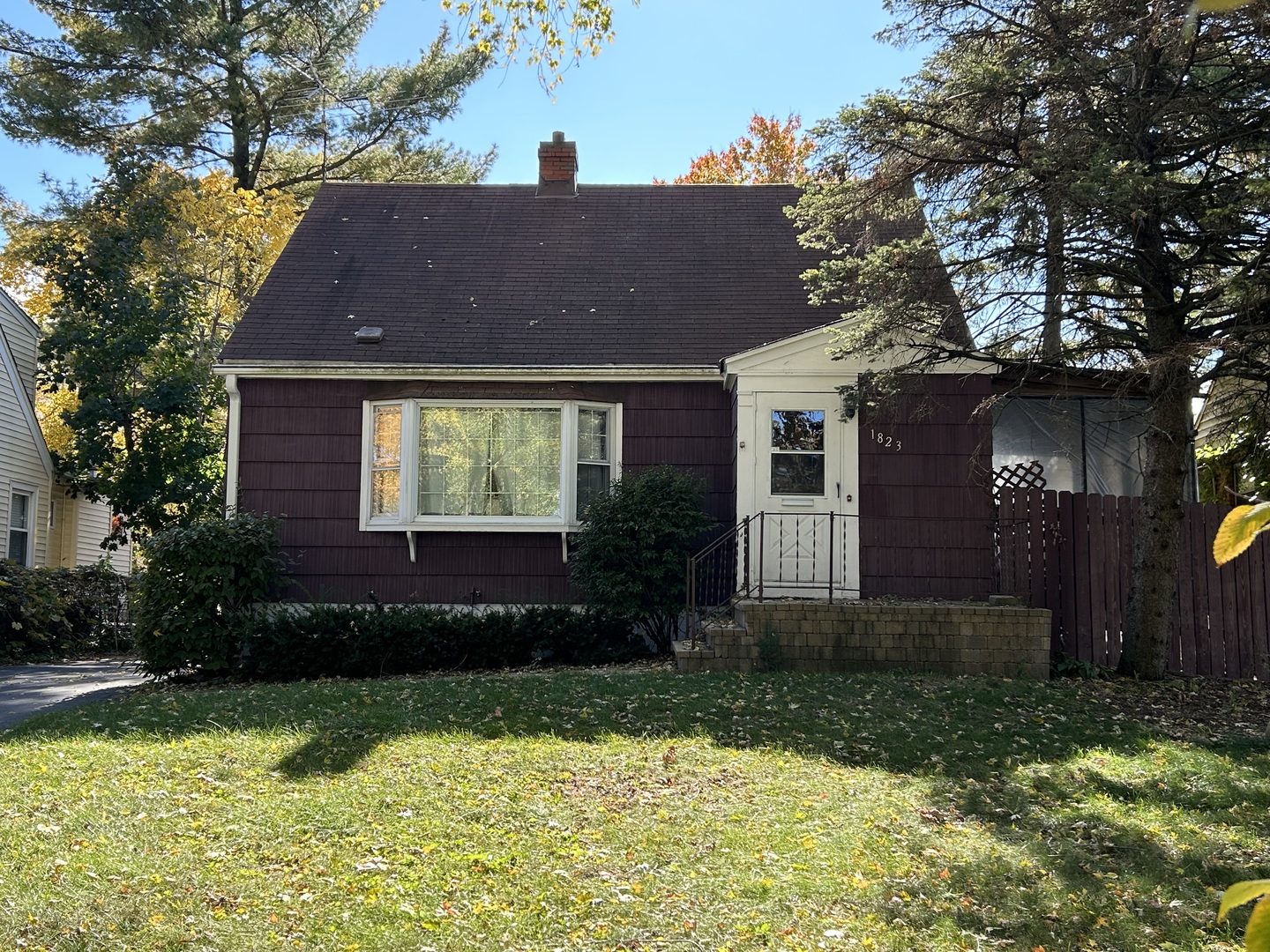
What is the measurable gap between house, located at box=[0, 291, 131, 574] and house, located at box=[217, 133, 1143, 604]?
7842mm

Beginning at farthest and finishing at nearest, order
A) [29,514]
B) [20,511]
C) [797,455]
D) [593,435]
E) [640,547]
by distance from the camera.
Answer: [29,514], [20,511], [593,435], [797,455], [640,547]

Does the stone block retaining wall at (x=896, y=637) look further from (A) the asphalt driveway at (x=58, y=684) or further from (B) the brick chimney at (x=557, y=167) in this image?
(B) the brick chimney at (x=557, y=167)

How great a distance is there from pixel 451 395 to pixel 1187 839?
31.8 ft

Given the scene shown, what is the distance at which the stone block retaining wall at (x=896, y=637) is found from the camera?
36.7 ft

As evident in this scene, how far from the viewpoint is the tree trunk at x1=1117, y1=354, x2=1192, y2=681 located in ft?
36.0

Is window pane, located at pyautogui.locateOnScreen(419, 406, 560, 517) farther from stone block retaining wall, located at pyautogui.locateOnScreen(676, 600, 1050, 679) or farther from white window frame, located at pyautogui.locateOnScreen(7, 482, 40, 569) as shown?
white window frame, located at pyautogui.locateOnScreen(7, 482, 40, 569)

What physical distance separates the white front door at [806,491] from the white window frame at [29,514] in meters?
14.1

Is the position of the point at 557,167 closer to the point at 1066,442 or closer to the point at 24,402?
the point at 1066,442

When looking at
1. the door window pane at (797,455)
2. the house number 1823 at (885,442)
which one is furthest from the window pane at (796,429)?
the house number 1823 at (885,442)

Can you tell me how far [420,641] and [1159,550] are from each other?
773 centimetres

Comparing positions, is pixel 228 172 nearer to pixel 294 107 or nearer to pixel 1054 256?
pixel 294 107

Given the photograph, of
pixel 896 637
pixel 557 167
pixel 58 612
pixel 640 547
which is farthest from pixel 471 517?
pixel 58 612

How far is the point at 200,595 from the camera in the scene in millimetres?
12359

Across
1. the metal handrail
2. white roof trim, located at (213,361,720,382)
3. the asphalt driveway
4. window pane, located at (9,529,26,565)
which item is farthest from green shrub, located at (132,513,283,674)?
window pane, located at (9,529,26,565)
